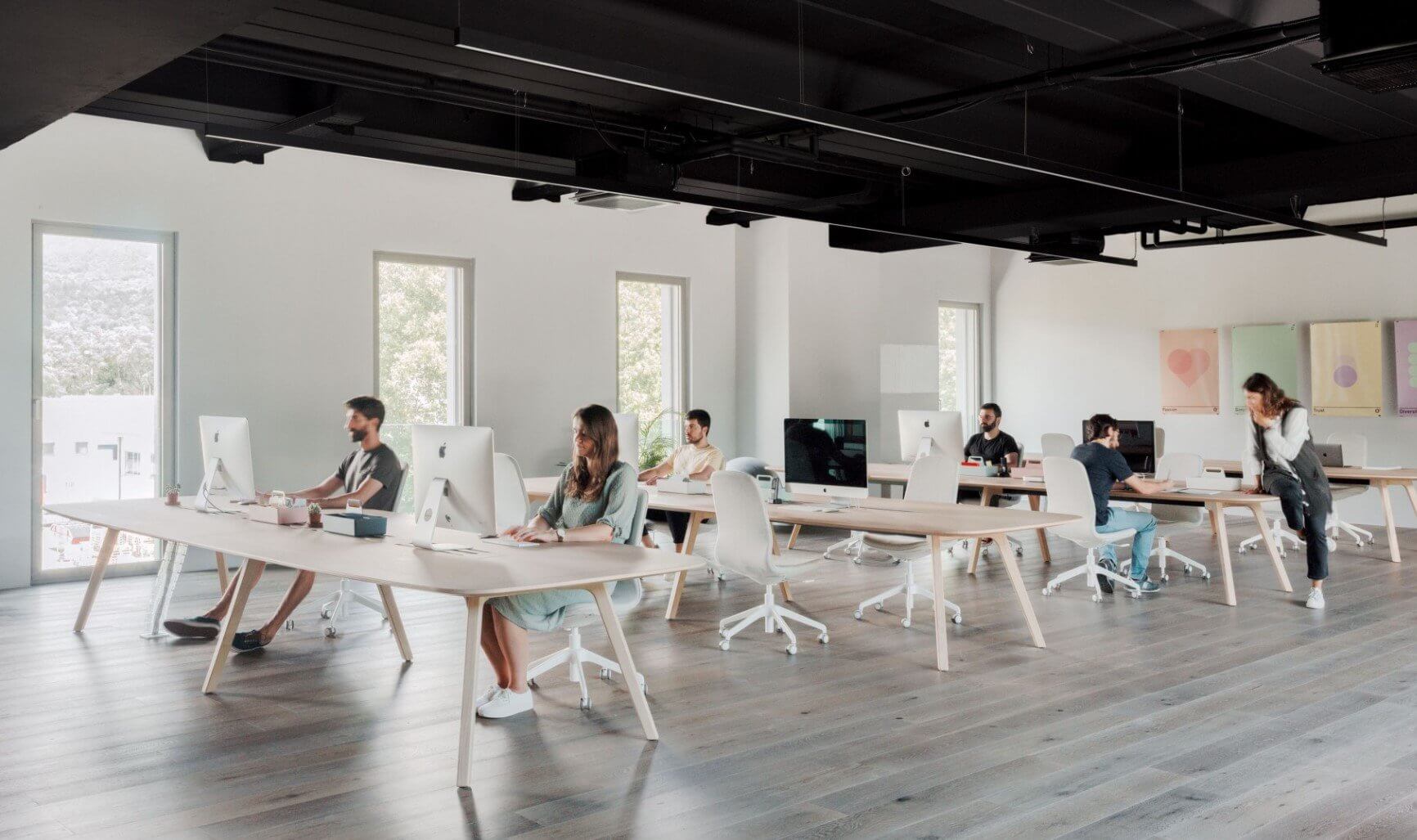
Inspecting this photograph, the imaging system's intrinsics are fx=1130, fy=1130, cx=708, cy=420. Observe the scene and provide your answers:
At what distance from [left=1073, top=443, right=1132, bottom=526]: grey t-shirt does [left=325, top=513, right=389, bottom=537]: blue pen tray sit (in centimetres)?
463

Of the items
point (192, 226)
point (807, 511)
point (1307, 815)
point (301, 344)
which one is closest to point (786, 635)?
point (807, 511)

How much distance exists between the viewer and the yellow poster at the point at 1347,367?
37.3 feet

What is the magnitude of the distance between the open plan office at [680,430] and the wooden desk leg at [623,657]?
0.02 metres

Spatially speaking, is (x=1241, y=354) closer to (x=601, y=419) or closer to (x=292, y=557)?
(x=601, y=419)

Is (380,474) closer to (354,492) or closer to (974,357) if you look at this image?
(354,492)

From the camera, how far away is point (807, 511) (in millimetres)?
6422

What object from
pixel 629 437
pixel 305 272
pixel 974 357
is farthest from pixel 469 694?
pixel 974 357

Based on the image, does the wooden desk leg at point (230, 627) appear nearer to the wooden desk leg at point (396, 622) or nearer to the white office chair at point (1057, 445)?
the wooden desk leg at point (396, 622)

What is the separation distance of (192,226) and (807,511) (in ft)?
17.4

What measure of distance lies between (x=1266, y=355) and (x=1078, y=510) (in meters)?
6.03

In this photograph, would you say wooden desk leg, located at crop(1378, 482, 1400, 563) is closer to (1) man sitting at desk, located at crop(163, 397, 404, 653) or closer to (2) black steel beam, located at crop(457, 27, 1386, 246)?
(2) black steel beam, located at crop(457, 27, 1386, 246)

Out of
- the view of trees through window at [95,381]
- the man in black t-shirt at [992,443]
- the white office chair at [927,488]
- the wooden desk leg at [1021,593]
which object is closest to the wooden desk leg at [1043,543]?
the man in black t-shirt at [992,443]

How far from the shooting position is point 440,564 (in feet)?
14.0

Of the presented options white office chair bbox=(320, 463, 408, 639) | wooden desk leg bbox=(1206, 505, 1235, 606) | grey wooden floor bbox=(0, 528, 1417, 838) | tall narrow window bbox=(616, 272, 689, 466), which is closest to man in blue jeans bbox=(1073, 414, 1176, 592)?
wooden desk leg bbox=(1206, 505, 1235, 606)
